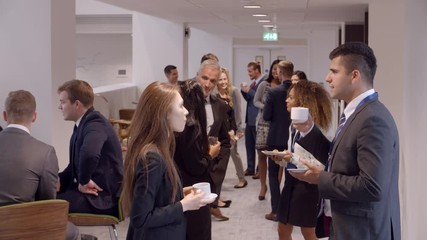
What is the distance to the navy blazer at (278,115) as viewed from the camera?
5.74 m

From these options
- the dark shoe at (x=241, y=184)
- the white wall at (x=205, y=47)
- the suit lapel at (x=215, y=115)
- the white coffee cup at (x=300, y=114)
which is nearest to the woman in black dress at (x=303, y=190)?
the white coffee cup at (x=300, y=114)

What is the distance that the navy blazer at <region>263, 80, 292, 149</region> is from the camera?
5742 mm

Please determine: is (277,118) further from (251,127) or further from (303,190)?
(251,127)

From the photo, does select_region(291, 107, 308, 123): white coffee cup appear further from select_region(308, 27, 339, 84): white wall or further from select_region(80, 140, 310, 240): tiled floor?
select_region(308, 27, 339, 84): white wall

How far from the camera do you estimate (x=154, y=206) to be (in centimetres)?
244

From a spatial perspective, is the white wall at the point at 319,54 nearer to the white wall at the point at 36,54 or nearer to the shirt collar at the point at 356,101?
the white wall at the point at 36,54

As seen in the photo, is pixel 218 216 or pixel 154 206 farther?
pixel 218 216

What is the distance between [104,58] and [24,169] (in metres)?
12.3

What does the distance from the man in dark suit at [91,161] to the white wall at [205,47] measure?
377 inches

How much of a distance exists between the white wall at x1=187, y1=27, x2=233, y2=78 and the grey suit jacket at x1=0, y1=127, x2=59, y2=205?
10193mm

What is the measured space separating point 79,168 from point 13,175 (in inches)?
23.9

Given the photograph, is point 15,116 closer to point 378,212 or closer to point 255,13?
point 378,212

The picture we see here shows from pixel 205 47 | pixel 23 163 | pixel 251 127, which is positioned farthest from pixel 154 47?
pixel 23 163

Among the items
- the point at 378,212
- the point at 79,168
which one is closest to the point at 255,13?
the point at 79,168
